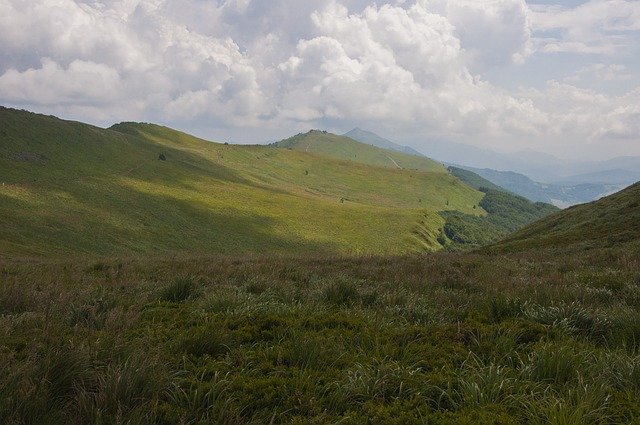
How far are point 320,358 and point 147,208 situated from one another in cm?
7108

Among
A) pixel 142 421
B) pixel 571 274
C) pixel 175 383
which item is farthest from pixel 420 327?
pixel 571 274

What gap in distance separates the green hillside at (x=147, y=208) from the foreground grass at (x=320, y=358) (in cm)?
3375

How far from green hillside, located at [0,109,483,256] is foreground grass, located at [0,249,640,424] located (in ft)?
111

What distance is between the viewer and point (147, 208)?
2746 inches

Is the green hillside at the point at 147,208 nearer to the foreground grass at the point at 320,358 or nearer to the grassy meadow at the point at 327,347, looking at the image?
the grassy meadow at the point at 327,347

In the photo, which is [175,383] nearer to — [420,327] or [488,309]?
[420,327]

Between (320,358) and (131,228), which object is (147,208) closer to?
(131,228)

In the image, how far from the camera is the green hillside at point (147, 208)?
166 ft

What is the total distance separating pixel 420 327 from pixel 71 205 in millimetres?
64616

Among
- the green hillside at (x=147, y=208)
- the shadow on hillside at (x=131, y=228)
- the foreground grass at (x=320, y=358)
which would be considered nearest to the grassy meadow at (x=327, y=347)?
the foreground grass at (x=320, y=358)

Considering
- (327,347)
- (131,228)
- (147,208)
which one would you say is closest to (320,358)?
(327,347)

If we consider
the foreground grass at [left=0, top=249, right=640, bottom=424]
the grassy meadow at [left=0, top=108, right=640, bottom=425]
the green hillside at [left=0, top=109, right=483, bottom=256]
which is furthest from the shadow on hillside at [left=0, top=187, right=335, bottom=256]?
the foreground grass at [left=0, top=249, right=640, bottom=424]

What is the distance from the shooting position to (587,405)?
358 centimetres

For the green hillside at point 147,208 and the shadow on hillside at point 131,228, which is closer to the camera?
the shadow on hillside at point 131,228
